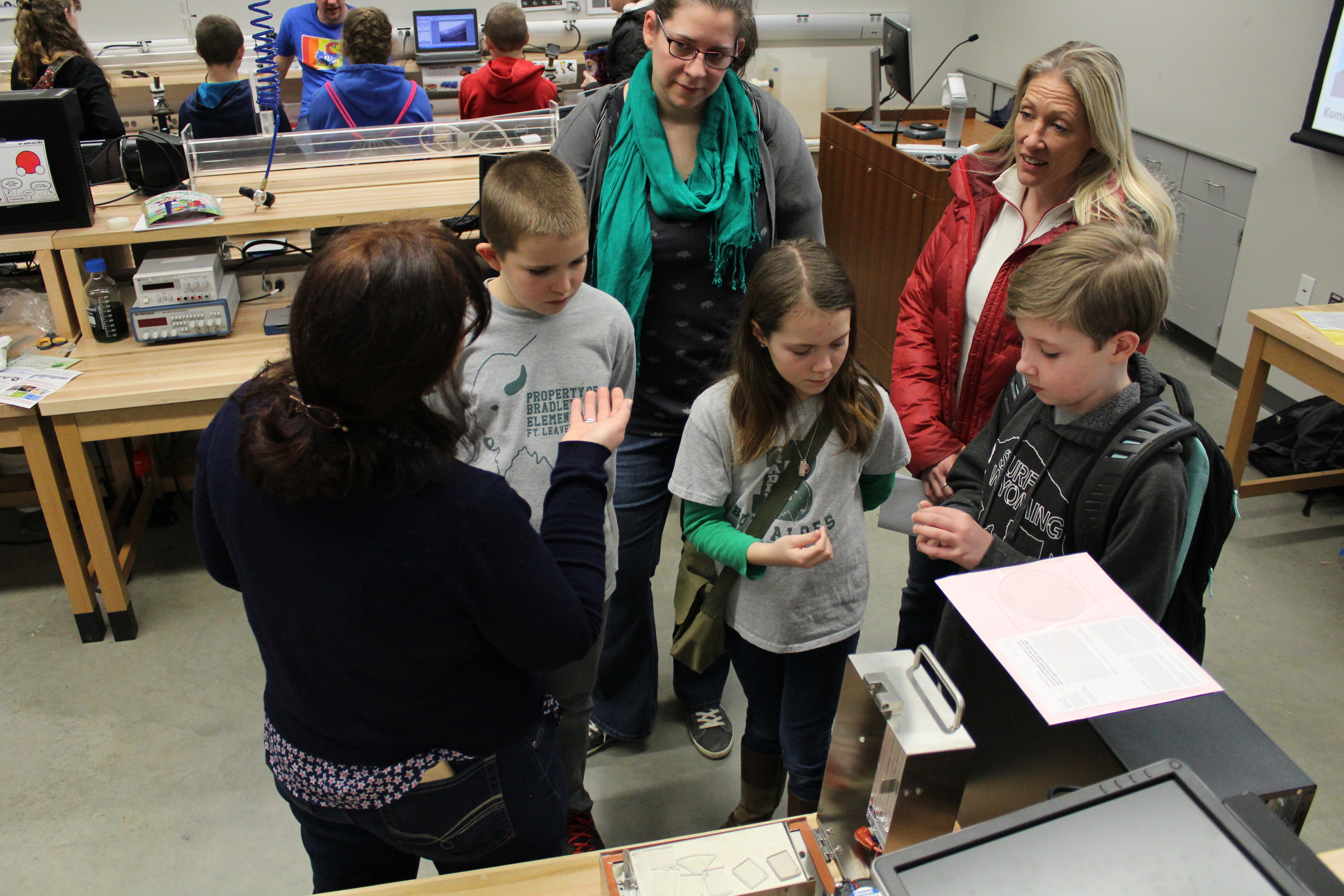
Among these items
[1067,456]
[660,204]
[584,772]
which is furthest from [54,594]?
[1067,456]

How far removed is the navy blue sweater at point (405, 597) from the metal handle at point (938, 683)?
32 cm

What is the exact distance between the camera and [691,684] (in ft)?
6.83

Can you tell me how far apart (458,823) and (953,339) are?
1.19m

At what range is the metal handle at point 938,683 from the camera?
0.80 metres

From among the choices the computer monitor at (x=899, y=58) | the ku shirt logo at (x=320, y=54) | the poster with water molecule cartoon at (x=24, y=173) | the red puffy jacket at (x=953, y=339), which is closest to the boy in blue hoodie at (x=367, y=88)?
the ku shirt logo at (x=320, y=54)

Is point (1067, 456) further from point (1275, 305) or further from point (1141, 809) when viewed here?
point (1275, 305)

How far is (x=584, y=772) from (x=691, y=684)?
1.11 feet

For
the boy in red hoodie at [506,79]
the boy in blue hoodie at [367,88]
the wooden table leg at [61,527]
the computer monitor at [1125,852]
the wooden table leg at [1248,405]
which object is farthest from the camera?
the boy in red hoodie at [506,79]

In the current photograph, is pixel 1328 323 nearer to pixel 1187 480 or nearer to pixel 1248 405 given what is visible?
pixel 1248 405

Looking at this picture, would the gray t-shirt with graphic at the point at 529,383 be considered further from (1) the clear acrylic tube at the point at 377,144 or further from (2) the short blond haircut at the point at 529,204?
(1) the clear acrylic tube at the point at 377,144

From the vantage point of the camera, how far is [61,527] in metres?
2.28

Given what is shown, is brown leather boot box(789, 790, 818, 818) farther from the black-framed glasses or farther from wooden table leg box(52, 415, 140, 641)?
wooden table leg box(52, 415, 140, 641)

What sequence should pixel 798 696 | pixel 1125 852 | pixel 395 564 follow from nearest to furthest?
pixel 1125 852
pixel 395 564
pixel 798 696

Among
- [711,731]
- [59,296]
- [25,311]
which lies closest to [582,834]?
[711,731]
